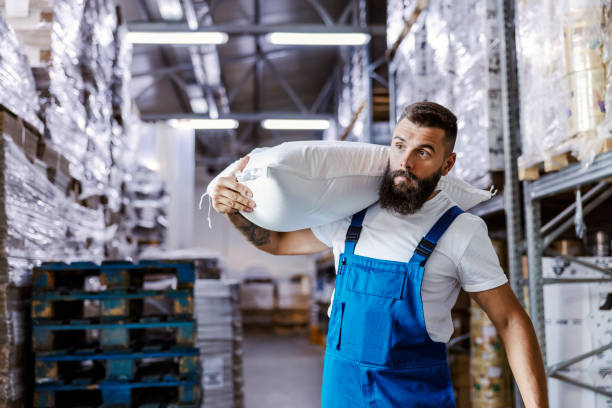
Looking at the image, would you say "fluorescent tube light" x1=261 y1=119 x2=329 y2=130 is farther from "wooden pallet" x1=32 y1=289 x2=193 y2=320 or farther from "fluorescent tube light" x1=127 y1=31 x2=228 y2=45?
"wooden pallet" x1=32 y1=289 x2=193 y2=320

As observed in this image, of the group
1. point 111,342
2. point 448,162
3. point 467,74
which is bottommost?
point 111,342

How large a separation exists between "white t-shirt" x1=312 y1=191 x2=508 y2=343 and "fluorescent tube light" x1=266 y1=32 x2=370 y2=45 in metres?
6.61

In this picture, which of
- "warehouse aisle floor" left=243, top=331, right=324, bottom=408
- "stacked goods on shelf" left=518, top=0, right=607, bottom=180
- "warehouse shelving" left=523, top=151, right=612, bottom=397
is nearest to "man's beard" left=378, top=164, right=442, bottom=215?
"stacked goods on shelf" left=518, top=0, right=607, bottom=180

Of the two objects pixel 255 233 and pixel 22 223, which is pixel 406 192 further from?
pixel 22 223

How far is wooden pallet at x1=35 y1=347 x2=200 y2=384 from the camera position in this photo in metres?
3.29

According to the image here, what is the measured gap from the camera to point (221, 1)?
9.31 meters

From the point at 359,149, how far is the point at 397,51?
14.4ft

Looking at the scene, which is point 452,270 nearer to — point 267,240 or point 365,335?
point 365,335

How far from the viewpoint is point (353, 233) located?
6.85 feet

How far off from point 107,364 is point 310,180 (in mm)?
2166

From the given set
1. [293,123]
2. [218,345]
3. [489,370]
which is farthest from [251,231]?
[293,123]

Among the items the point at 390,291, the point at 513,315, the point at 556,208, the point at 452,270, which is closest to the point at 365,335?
the point at 390,291

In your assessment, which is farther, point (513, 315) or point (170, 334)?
point (170, 334)

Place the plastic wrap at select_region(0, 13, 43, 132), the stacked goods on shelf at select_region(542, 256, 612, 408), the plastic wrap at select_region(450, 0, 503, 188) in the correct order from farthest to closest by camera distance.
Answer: the plastic wrap at select_region(450, 0, 503, 188), the stacked goods on shelf at select_region(542, 256, 612, 408), the plastic wrap at select_region(0, 13, 43, 132)
